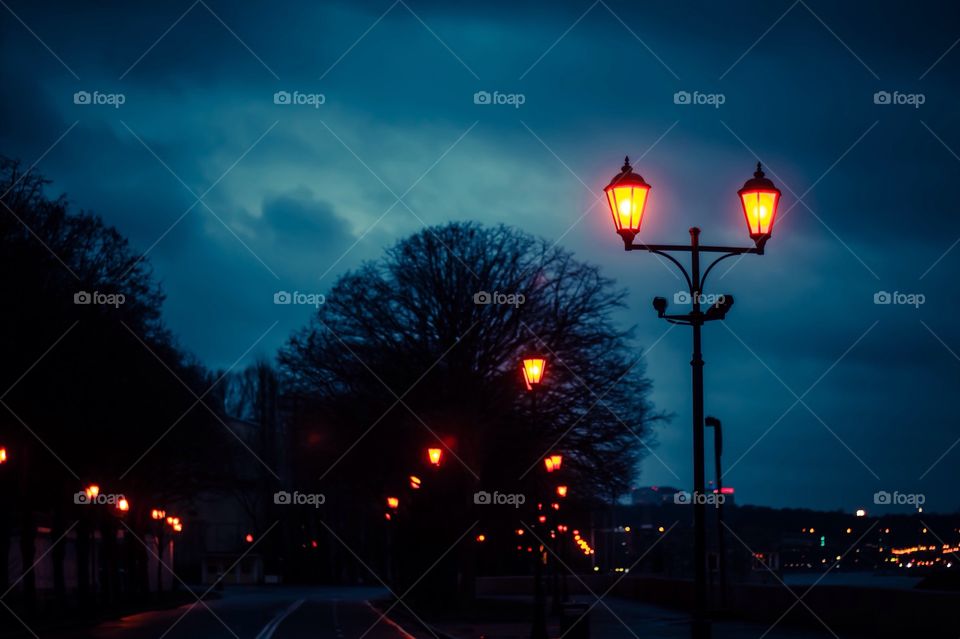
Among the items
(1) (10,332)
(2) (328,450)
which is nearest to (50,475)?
(2) (328,450)

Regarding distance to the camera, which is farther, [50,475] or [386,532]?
[386,532]

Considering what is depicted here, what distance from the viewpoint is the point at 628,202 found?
15453 mm

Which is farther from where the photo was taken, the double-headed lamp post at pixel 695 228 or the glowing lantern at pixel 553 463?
the glowing lantern at pixel 553 463

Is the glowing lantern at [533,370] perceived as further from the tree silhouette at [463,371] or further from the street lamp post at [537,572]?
the tree silhouette at [463,371]

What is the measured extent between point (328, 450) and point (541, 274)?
37.5 ft

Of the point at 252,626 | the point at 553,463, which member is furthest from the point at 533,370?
the point at 252,626

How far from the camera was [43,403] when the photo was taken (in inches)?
1510

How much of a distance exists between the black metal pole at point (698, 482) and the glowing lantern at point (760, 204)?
2.39ft

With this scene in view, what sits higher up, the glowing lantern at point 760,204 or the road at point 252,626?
the glowing lantern at point 760,204

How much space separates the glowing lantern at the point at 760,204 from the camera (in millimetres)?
15602

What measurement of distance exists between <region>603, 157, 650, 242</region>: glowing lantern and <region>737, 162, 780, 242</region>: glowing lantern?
135cm

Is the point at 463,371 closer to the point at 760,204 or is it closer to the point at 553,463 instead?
the point at 553,463

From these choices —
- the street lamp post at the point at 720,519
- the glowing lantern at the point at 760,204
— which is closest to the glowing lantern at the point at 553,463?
the street lamp post at the point at 720,519

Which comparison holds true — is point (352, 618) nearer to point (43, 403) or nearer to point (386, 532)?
point (43, 403)
